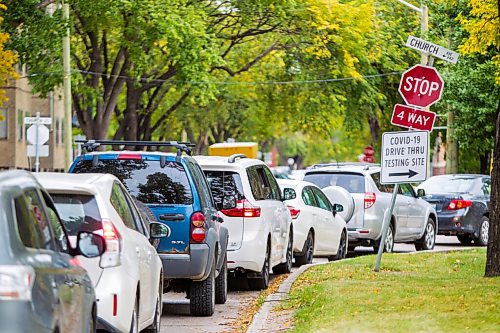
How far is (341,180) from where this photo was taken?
85.0ft

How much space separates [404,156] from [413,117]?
1.90 feet

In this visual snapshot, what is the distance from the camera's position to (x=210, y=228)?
1448 centimetres

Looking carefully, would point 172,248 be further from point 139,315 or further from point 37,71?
point 37,71

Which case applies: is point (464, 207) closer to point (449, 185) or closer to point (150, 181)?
point (449, 185)

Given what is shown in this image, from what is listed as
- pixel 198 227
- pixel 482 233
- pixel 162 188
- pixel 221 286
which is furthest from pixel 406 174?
pixel 482 233

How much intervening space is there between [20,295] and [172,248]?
308 inches

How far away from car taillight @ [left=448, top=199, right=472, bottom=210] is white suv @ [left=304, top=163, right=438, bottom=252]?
5.94 ft

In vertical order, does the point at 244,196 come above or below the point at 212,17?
below

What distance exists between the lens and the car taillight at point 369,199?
25.1 m

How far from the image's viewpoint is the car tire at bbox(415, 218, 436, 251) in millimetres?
27812

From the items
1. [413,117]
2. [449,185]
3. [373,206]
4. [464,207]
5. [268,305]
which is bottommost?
[268,305]

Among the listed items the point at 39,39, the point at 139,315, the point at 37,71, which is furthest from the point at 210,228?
the point at 37,71

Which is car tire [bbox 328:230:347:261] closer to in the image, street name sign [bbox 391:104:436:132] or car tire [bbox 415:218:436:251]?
car tire [bbox 415:218:436:251]

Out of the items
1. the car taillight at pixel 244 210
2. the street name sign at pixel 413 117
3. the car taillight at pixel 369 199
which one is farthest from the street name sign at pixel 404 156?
the car taillight at pixel 369 199
